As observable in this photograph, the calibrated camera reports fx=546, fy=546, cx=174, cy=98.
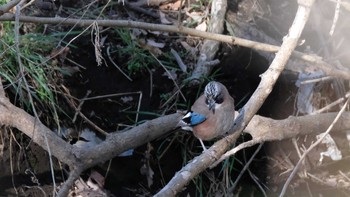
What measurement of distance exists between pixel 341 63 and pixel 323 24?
0.60 metres

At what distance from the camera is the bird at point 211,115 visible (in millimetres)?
4441

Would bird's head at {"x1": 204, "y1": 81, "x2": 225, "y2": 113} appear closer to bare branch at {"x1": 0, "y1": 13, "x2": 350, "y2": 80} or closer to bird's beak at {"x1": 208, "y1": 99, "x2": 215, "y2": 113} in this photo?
bird's beak at {"x1": 208, "y1": 99, "x2": 215, "y2": 113}

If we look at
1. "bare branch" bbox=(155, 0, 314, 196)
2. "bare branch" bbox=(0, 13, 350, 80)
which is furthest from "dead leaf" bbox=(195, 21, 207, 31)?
"bare branch" bbox=(155, 0, 314, 196)

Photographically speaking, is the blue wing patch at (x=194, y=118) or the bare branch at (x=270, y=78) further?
the blue wing patch at (x=194, y=118)

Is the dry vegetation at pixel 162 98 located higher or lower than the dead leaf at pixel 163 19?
lower

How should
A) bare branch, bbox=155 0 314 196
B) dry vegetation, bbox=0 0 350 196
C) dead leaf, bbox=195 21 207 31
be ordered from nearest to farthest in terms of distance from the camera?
bare branch, bbox=155 0 314 196
dry vegetation, bbox=0 0 350 196
dead leaf, bbox=195 21 207 31

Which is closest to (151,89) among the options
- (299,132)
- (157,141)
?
(157,141)

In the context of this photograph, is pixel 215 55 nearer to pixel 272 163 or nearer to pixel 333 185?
pixel 272 163

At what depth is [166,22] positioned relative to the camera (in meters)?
6.14

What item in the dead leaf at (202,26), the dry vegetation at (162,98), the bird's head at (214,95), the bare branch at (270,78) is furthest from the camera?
the dead leaf at (202,26)

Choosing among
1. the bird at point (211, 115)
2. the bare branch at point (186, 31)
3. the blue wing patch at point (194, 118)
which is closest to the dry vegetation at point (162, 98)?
the bare branch at point (186, 31)

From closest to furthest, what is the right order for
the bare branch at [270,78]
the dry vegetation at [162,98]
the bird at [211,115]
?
the bare branch at [270,78] < the bird at [211,115] < the dry vegetation at [162,98]

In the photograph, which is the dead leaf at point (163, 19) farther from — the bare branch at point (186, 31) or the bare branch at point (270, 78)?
the bare branch at point (270, 78)

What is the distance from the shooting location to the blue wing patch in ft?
15.2
